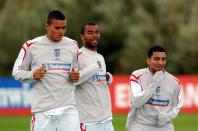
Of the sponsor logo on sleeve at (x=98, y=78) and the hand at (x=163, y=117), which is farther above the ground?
the sponsor logo on sleeve at (x=98, y=78)

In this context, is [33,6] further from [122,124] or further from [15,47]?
[122,124]

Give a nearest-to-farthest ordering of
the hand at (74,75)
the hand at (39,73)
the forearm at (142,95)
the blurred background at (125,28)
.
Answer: the hand at (39,73)
the hand at (74,75)
the forearm at (142,95)
the blurred background at (125,28)

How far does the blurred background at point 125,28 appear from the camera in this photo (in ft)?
114

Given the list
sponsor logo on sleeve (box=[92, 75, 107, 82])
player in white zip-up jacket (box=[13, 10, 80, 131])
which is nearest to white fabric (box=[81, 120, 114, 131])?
sponsor logo on sleeve (box=[92, 75, 107, 82])

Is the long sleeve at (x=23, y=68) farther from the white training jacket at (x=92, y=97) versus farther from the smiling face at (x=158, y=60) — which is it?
the smiling face at (x=158, y=60)

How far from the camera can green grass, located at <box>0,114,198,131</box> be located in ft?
53.8

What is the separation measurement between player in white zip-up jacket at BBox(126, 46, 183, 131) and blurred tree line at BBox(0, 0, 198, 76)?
26.9m

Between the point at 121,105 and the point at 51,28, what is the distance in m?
14.2

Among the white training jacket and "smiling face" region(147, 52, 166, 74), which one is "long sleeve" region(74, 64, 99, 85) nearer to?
the white training jacket

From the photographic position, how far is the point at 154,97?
728 cm

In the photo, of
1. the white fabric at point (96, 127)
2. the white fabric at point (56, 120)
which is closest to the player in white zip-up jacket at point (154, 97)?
the white fabric at point (96, 127)

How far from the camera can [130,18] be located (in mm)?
40281

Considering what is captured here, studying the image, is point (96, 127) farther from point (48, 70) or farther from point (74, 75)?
point (48, 70)

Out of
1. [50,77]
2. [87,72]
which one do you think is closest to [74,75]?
[50,77]
